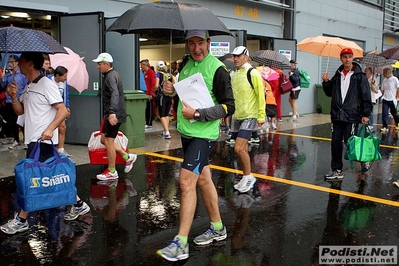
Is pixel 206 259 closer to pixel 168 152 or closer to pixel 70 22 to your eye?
pixel 168 152

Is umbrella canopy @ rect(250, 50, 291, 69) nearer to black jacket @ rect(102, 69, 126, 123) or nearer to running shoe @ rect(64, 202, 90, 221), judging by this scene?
black jacket @ rect(102, 69, 126, 123)

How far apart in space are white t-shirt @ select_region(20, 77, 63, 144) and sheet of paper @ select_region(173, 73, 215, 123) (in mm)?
1284

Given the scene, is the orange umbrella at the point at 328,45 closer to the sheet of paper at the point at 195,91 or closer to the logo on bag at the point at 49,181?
the sheet of paper at the point at 195,91

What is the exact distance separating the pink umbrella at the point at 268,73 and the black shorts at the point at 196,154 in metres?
7.95

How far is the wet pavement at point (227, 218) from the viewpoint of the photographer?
13.6ft

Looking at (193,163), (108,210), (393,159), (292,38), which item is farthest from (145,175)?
(292,38)

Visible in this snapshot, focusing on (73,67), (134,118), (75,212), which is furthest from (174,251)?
(134,118)

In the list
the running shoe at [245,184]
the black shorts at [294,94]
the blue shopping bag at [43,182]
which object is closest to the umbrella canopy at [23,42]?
the blue shopping bag at [43,182]

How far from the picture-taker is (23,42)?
4.21m

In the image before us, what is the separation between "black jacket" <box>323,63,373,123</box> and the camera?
6.64 m

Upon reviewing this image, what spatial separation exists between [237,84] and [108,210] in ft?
8.28

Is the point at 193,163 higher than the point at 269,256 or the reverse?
higher

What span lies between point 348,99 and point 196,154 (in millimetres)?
3526

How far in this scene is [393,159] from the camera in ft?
28.9
